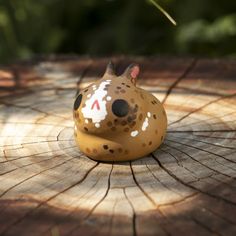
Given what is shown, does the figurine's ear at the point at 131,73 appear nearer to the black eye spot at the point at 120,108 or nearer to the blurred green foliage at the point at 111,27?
the black eye spot at the point at 120,108

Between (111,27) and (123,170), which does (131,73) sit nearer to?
(123,170)

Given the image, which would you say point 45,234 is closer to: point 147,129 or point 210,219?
point 210,219

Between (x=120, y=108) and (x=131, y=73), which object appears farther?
(x=131, y=73)

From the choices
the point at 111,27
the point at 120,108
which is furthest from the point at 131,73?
the point at 111,27

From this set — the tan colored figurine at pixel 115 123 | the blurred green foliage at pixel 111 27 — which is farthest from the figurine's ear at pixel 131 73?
the blurred green foliage at pixel 111 27

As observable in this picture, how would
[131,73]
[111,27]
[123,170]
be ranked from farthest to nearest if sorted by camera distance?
[111,27], [131,73], [123,170]

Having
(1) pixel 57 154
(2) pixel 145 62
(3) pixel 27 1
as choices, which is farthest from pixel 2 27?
(1) pixel 57 154
